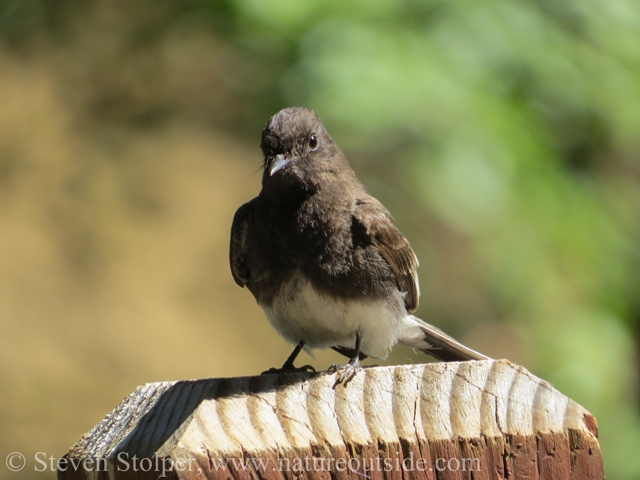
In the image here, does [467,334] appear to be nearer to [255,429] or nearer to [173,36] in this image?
[173,36]

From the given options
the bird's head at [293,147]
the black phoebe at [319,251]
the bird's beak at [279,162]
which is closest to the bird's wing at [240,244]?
the black phoebe at [319,251]

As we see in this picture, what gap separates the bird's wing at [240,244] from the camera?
13.3 feet

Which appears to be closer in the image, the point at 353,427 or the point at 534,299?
the point at 353,427

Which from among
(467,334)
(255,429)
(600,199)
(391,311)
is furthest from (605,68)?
(255,429)

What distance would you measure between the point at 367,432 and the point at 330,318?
1702mm

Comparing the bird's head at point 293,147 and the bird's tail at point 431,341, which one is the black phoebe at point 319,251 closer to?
the bird's head at point 293,147

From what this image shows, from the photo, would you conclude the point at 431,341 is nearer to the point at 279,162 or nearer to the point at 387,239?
the point at 387,239

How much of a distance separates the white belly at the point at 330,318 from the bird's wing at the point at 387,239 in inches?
5.0

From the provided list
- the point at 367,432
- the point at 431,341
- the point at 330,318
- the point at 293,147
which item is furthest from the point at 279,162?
the point at 367,432

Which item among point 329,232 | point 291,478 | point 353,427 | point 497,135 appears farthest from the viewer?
point 497,135

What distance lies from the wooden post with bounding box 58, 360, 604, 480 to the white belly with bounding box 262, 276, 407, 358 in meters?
1.48

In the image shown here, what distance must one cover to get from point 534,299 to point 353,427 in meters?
2.98

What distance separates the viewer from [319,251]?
3641 mm

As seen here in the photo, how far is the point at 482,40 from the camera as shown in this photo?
4477mm
